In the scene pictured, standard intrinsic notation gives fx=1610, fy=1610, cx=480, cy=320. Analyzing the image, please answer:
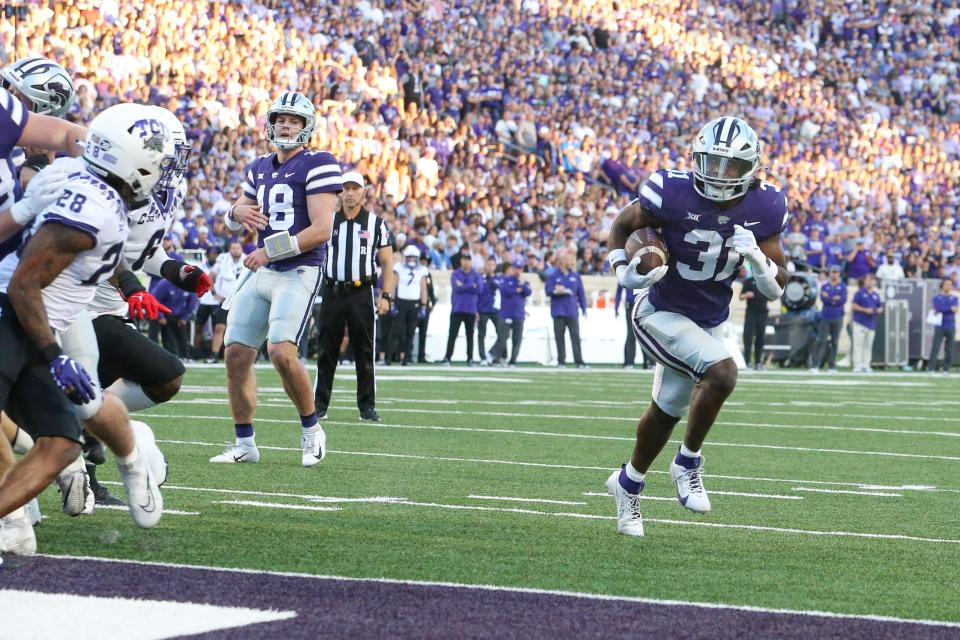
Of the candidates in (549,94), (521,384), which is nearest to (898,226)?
(549,94)

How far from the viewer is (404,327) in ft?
63.0

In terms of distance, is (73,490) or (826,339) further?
(826,339)

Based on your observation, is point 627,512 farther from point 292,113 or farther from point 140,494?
point 292,113

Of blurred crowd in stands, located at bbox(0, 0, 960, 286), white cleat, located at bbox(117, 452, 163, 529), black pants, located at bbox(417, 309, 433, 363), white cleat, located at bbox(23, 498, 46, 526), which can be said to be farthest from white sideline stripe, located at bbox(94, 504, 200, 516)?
black pants, located at bbox(417, 309, 433, 363)

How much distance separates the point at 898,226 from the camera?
97.4 feet

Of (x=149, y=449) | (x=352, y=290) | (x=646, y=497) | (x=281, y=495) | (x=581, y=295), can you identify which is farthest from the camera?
(x=581, y=295)

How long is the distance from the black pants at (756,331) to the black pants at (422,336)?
4.10 m

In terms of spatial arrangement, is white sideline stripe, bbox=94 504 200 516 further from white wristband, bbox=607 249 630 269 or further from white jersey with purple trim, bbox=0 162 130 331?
white wristband, bbox=607 249 630 269

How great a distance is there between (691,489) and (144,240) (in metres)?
2.14

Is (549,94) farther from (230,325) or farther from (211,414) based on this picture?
(230,325)

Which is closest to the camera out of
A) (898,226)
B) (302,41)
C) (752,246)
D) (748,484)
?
(752,246)

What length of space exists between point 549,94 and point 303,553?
24.9m

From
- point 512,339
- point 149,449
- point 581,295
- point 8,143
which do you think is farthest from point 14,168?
point 581,295

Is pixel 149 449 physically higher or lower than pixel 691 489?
higher
